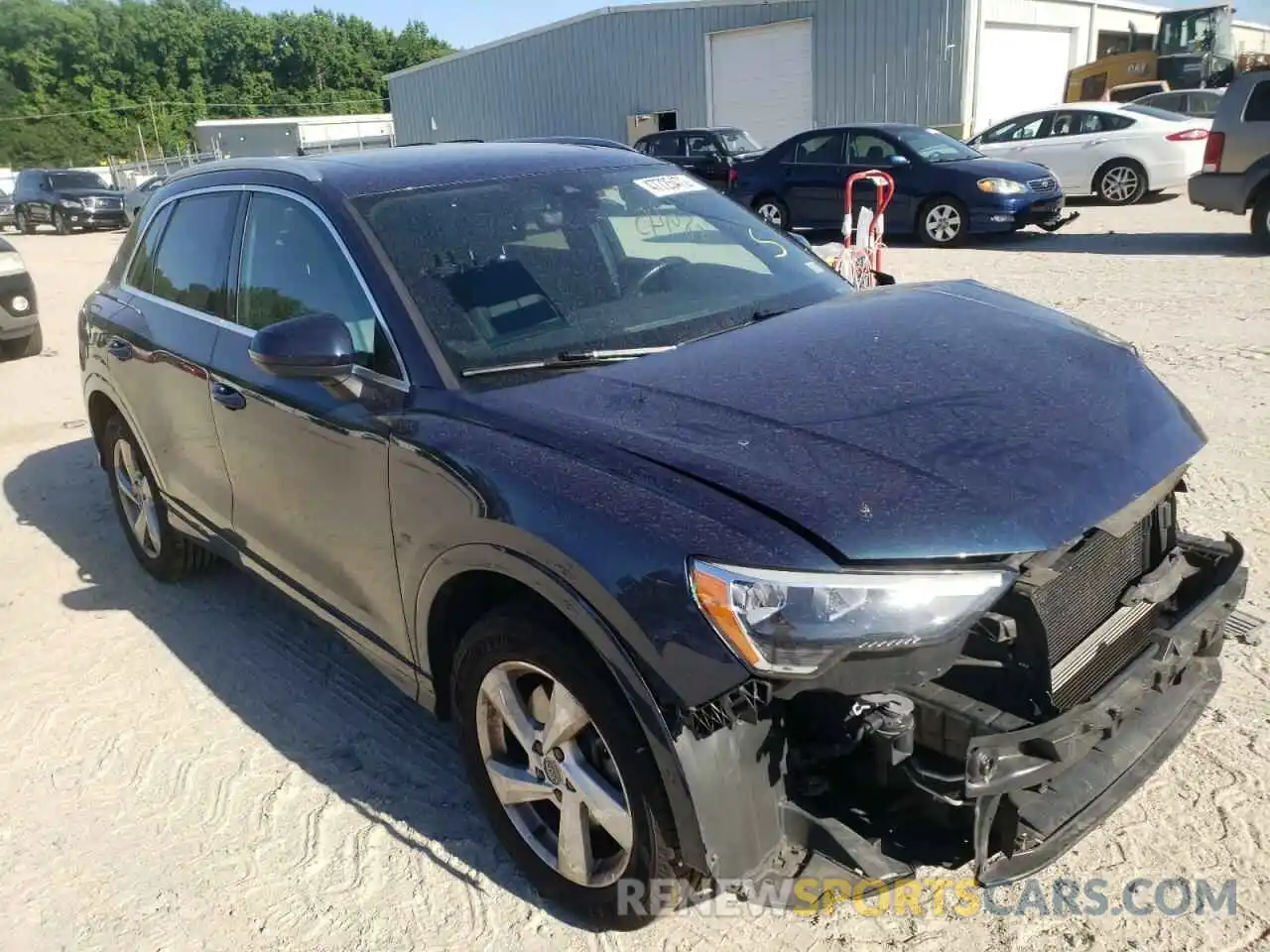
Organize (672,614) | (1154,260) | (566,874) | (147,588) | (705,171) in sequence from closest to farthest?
(672,614) < (566,874) < (147,588) < (1154,260) < (705,171)

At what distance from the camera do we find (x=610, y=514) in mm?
2156

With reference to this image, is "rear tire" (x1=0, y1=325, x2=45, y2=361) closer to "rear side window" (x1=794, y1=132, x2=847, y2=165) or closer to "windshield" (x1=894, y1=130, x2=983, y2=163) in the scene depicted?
"rear side window" (x1=794, y1=132, x2=847, y2=165)

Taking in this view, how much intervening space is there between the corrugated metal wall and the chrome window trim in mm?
Result: 23703

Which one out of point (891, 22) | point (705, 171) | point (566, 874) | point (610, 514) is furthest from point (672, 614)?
point (891, 22)

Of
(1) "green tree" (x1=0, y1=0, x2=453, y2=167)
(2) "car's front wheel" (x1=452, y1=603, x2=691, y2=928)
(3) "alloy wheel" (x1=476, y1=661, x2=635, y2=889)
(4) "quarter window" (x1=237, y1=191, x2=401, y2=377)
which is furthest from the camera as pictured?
(1) "green tree" (x1=0, y1=0, x2=453, y2=167)

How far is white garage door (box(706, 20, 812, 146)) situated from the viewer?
26.6m

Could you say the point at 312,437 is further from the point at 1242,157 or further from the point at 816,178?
the point at 816,178

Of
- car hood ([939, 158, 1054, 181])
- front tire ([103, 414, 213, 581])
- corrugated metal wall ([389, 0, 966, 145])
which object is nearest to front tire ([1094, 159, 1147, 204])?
car hood ([939, 158, 1054, 181])

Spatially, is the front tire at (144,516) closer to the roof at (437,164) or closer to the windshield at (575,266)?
the roof at (437,164)

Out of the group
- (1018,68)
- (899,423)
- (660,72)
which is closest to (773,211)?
(899,423)

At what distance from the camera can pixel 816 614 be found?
1.96m

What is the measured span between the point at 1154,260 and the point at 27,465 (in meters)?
10.7

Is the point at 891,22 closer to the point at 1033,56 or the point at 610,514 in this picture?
the point at 1033,56

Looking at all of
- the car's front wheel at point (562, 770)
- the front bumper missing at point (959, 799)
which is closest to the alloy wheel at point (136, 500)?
the car's front wheel at point (562, 770)
